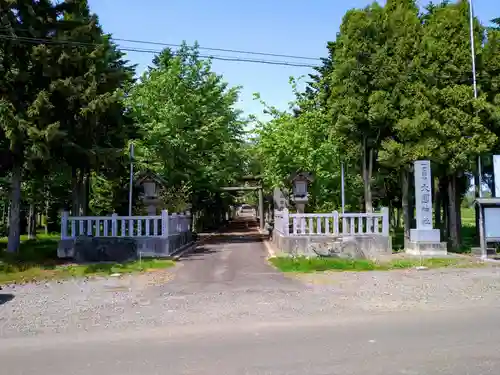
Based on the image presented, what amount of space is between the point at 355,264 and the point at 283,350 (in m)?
8.98

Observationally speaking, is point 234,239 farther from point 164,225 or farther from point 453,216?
point 453,216

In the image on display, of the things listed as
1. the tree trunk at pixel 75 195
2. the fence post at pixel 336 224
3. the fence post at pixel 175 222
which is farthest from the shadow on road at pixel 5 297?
the fence post at pixel 336 224

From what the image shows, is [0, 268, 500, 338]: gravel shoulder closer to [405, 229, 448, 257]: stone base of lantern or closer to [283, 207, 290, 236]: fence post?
→ [405, 229, 448, 257]: stone base of lantern

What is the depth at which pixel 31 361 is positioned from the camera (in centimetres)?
551

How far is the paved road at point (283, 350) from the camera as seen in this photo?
5.09 meters

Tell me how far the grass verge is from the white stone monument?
8.74 meters

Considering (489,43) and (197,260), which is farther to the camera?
(489,43)

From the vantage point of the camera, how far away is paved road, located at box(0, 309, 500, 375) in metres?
5.09

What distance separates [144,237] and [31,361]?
38.9ft

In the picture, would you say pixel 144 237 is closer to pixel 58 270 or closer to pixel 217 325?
pixel 58 270

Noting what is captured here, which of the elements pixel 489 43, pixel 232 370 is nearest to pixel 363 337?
pixel 232 370

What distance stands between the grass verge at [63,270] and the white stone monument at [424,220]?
8.74 metres

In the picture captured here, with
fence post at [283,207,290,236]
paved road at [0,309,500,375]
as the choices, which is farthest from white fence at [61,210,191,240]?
paved road at [0,309,500,375]

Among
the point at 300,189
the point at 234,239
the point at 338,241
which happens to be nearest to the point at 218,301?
the point at 338,241
